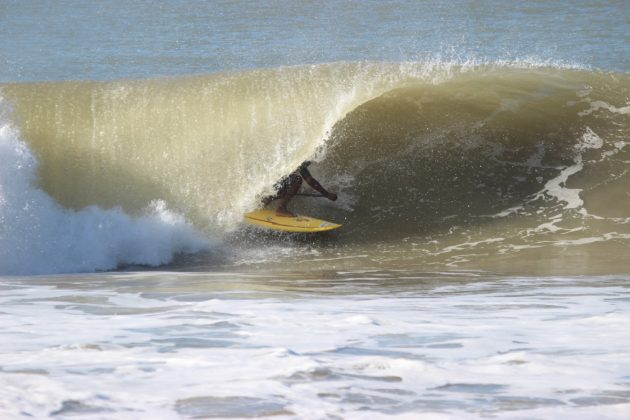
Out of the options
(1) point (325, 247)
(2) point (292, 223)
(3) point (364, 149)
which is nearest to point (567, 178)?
(3) point (364, 149)

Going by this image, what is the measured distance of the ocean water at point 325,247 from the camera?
3.91 meters

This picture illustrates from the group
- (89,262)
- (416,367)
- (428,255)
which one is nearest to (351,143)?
(428,255)

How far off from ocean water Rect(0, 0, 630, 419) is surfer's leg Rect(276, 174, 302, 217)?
9.1 inches

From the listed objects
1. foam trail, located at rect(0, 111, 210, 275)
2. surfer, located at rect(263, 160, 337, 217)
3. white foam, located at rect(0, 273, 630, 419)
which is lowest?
white foam, located at rect(0, 273, 630, 419)

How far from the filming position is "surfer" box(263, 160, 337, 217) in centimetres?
991

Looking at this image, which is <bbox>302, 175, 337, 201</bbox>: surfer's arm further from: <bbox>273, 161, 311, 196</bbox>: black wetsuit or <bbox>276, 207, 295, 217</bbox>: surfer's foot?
<bbox>276, 207, 295, 217</bbox>: surfer's foot

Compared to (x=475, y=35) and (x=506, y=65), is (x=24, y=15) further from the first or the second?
(x=506, y=65)

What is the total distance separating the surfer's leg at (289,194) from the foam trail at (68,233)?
89 centimetres

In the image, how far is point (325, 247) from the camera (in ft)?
31.8

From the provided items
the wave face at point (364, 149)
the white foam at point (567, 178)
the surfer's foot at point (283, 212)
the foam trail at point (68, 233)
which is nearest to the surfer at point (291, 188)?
the surfer's foot at point (283, 212)

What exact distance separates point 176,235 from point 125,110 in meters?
2.87

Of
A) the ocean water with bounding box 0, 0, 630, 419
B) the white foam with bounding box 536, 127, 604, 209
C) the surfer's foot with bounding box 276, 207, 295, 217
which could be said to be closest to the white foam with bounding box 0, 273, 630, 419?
the ocean water with bounding box 0, 0, 630, 419

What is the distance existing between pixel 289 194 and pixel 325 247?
2.38ft

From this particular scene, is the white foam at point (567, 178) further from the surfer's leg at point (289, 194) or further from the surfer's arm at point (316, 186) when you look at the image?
the surfer's leg at point (289, 194)
